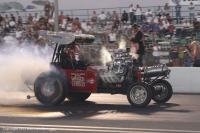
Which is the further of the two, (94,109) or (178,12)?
(178,12)

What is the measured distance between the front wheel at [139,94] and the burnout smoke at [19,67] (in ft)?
8.07

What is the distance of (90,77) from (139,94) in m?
1.35

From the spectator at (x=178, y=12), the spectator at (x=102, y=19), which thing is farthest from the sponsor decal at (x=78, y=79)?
the spectator at (x=102, y=19)

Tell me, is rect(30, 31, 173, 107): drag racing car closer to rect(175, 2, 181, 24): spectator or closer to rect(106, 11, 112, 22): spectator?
rect(175, 2, 181, 24): spectator

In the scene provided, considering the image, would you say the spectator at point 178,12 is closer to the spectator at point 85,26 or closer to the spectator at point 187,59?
the spectator at point 85,26

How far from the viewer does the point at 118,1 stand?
29328 millimetres

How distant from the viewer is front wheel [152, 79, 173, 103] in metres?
13.8

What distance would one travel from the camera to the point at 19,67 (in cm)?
1488

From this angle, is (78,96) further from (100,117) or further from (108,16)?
(108,16)

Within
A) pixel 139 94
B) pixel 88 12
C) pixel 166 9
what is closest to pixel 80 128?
pixel 139 94

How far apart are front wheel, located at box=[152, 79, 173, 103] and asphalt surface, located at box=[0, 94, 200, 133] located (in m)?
0.18

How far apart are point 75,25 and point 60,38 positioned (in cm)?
1296

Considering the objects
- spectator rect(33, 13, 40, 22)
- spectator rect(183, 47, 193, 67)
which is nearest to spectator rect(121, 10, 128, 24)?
spectator rect(33, 13, 40, 22)

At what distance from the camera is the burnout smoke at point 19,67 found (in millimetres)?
14435
